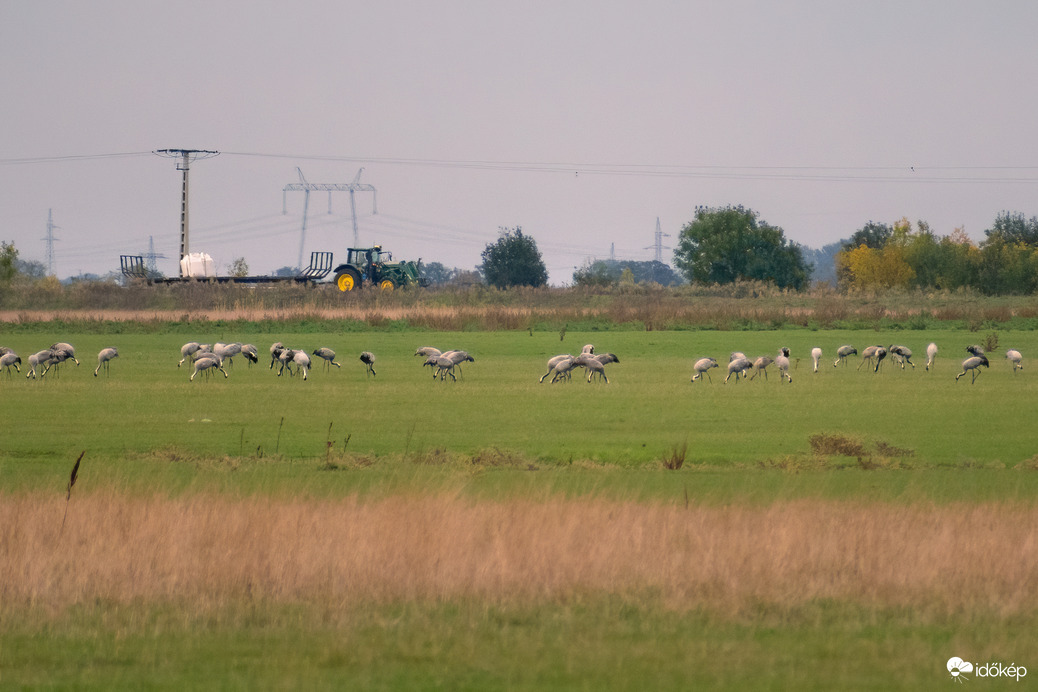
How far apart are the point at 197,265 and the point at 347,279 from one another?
12890mm

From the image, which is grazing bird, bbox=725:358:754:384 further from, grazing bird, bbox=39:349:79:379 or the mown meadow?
grazing bird, bbox=39:349:79:379

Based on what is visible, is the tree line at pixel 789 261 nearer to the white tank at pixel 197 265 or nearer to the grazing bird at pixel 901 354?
the white tank at pixel 197 265

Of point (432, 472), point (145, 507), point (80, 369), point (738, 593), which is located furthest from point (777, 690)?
point (80, 369)

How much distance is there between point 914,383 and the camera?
107 ft

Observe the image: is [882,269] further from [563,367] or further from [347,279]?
[563,367]

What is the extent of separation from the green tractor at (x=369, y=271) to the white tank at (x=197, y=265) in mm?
10418

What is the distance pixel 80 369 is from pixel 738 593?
99.8ft

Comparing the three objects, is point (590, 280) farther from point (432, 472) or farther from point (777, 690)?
point (777, 690)

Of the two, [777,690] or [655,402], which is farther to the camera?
[655,402]

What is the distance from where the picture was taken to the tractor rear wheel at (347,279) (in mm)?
85812

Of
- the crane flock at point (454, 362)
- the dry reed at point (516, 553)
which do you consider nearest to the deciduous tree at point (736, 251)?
the crane flock at point (454, 362)

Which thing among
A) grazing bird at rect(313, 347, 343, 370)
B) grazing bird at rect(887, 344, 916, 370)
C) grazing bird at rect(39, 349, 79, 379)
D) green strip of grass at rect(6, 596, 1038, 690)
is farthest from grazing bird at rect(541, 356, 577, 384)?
green strip of grass at rect(6, 596, 1038, 690)

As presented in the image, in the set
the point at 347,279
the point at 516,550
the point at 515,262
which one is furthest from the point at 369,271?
the point at 516,550

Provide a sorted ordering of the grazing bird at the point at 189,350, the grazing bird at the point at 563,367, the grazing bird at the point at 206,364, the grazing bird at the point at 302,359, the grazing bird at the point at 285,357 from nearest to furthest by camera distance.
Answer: the grazing bird at the point at 563,367, the grazing bird at the point at 206,364, the grazing bird at the point at 302,359, the grazing bird at the point at 285,357, the grazing bird at the point at 189,350
